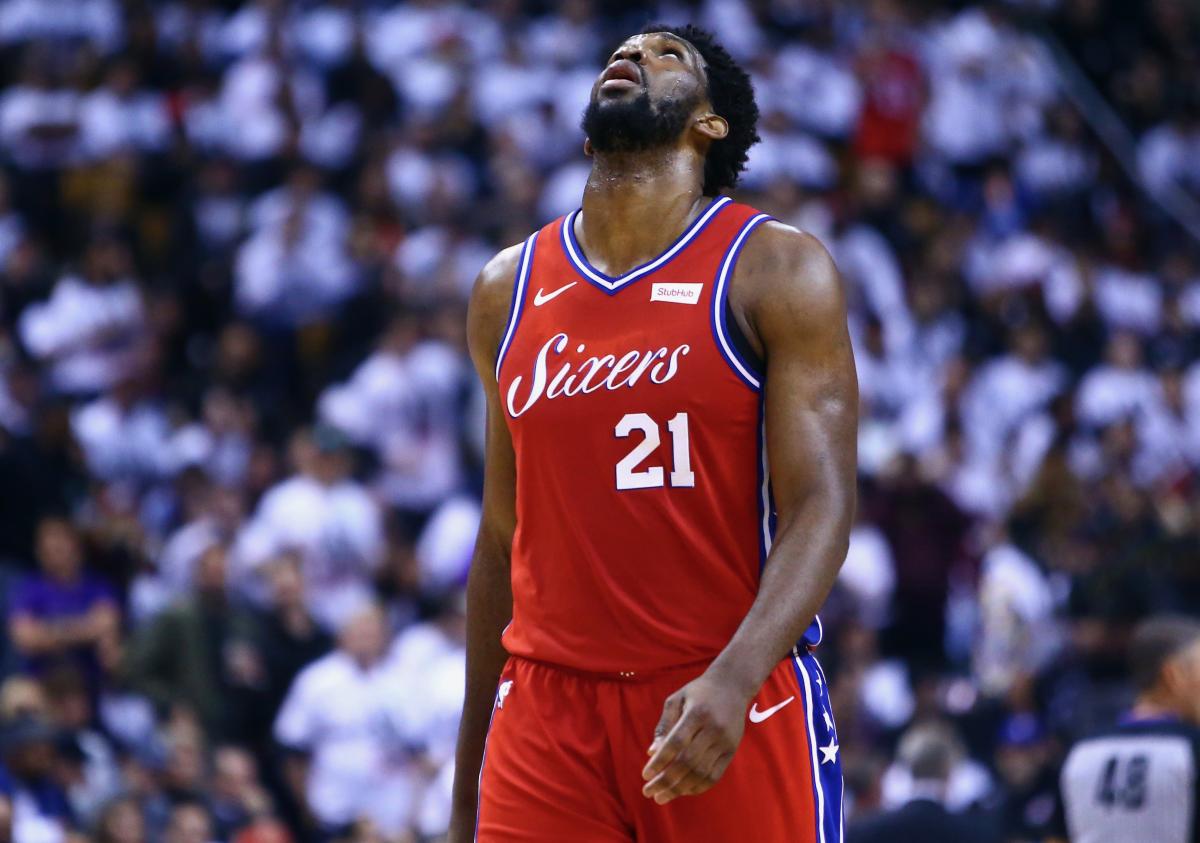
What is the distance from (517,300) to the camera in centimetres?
421

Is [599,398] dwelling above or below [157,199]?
below

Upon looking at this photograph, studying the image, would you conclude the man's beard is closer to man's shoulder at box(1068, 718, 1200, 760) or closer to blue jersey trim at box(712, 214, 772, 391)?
blue jersey trim at box(712, 214, 772, 391)

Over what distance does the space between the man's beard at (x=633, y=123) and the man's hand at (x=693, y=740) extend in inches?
48.2

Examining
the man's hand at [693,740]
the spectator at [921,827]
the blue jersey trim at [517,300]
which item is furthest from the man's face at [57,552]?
the man's hand at [693,740]

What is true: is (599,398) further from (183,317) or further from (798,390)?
(183,317)

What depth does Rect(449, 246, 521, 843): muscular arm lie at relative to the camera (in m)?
4.29

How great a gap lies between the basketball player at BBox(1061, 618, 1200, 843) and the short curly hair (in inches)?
139

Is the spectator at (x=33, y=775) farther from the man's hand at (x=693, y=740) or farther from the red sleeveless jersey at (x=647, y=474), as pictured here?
the man's hand at (x=693, y=740)

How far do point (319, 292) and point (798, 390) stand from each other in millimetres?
10806

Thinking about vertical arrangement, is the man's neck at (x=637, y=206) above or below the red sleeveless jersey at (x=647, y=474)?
above

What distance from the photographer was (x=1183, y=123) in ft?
62.0

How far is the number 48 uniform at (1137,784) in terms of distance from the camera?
6.93 meters

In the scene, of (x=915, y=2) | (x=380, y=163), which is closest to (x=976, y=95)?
(x=915, y=2)

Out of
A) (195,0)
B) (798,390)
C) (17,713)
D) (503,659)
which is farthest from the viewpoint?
(195,0)
